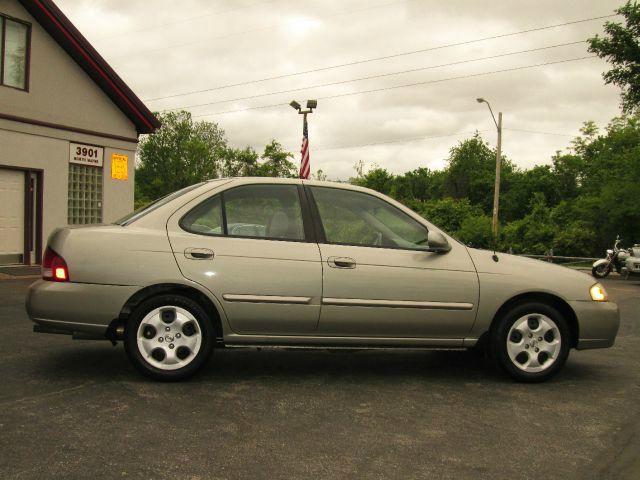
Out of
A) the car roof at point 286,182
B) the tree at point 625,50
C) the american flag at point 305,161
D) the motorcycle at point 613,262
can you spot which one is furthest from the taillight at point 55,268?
the tree at point 625,50

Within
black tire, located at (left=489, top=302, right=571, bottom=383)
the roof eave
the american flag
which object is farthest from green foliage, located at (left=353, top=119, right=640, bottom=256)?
black tire, located at (left=489, top=302, right=571, bottom=383)

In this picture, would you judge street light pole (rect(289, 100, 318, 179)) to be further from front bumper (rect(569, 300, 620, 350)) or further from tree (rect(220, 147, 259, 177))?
tree (rect(220, 147, 259, 177))

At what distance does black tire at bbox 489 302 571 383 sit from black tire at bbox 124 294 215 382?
7.50ft

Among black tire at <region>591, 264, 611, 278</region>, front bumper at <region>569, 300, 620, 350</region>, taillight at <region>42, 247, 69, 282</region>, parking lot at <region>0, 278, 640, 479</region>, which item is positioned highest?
taillight at <region>42, 247, 69, 282</region>

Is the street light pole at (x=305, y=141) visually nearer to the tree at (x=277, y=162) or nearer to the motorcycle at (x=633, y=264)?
the motorcycle at (x=633, y=264)

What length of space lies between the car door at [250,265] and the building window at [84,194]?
13421mm

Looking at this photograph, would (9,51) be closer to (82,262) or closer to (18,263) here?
(18,263)

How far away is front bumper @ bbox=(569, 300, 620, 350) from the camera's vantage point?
5.40 metres

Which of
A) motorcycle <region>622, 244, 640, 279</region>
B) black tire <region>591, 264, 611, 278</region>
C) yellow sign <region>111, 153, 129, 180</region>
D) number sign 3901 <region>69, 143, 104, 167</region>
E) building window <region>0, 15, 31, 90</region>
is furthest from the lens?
black tire <region>591, 264, 611, 278</region>

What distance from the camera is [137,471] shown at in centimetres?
320

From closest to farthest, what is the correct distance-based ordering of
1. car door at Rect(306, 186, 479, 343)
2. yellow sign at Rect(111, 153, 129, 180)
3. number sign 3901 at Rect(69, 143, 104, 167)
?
car door at Rect(306, 186, 479, 343) < number sign 3901 at Rect(69, 143, 104, 167) < yellow sign at Rect(111, 153, 129, 180)

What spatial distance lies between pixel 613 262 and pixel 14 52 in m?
17.3

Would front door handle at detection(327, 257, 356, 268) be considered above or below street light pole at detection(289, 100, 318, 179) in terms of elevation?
below

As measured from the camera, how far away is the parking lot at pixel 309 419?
132 inches
